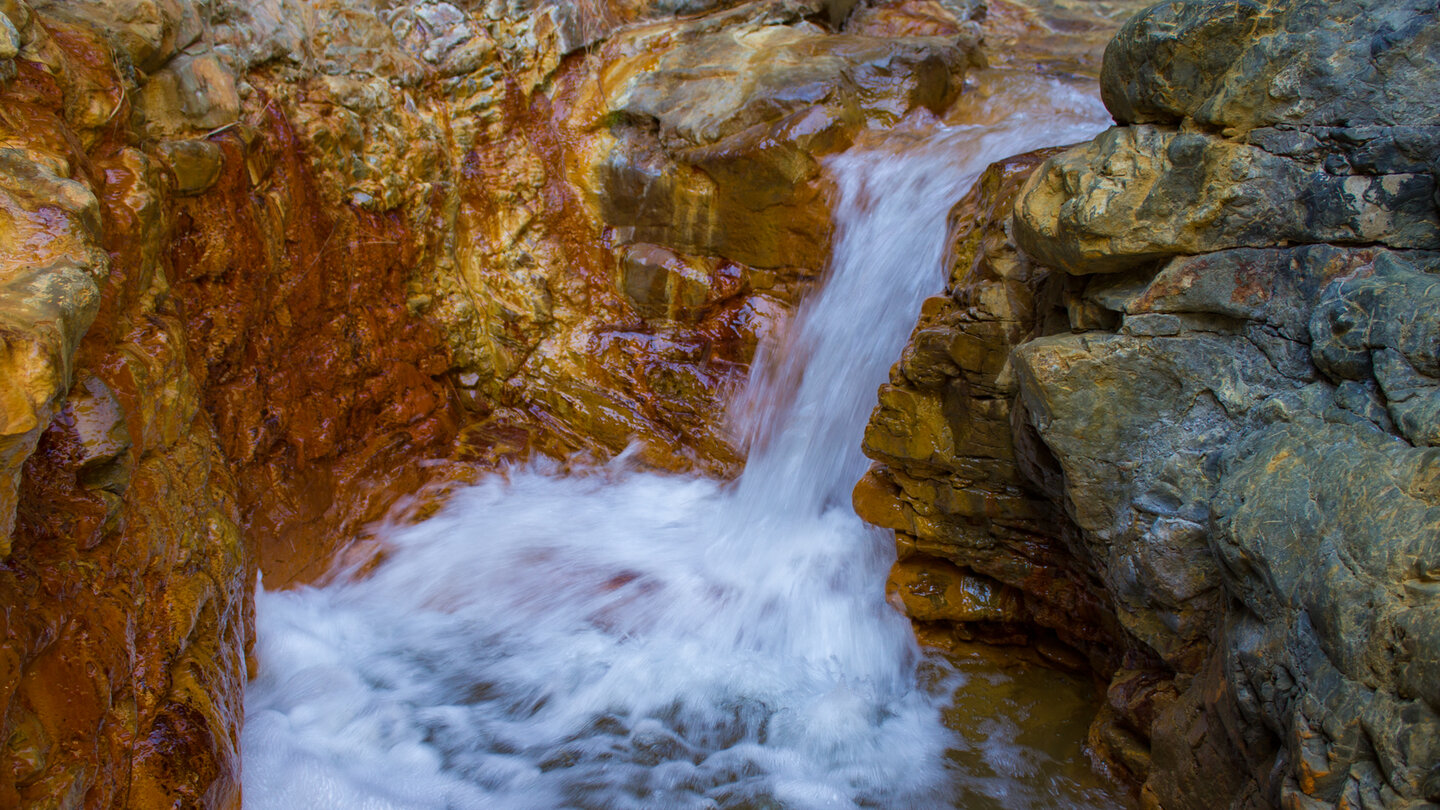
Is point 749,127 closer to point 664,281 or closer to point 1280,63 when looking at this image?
point 664,281

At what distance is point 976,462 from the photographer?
354cm

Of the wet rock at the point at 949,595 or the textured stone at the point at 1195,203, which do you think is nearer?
the textured stone at the point at 1195,203

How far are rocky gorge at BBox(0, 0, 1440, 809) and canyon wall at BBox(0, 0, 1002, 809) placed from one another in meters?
0.02

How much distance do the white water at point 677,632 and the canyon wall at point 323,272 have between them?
306 mm

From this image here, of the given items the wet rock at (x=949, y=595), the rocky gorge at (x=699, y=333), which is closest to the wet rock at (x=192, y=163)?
the rocky gorge at (x=699, y=333)

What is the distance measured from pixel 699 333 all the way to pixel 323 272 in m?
2.17

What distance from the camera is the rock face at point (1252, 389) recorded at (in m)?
1.88

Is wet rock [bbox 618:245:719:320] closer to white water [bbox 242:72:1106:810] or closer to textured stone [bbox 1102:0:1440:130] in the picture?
white water [bbox 242:72:1106:810]

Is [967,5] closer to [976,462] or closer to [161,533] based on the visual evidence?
[976,462]

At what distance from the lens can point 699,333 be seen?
529cm

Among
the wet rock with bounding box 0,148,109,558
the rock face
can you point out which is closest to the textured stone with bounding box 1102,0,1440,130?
the rock face

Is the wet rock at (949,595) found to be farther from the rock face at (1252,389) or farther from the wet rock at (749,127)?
the wet rock at (749,127)

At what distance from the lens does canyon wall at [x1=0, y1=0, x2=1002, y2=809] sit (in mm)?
2400

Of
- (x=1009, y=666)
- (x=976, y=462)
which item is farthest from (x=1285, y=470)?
Answer: (x=1009, y=666)
